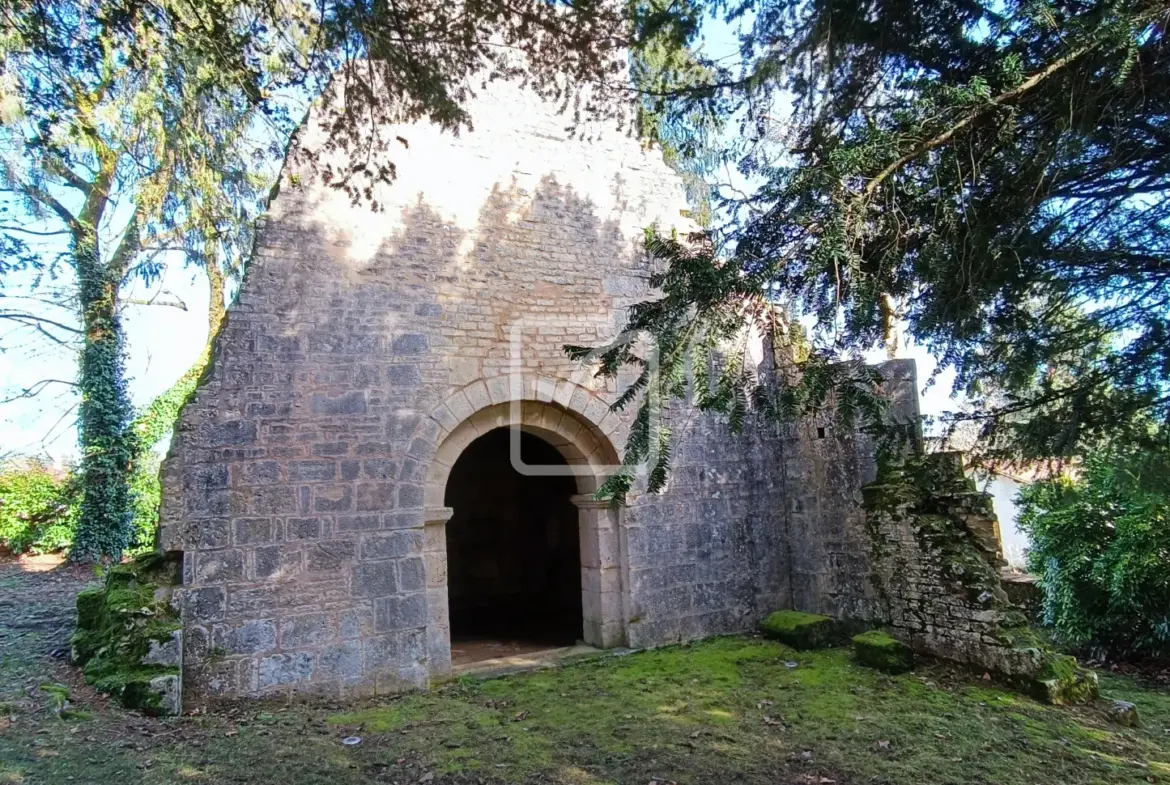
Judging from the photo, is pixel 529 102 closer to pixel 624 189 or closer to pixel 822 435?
pixel 624 189

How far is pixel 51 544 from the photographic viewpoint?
1086 cm

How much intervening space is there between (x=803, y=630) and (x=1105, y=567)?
2688 millimetres

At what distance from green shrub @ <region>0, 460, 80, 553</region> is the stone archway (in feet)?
26.7

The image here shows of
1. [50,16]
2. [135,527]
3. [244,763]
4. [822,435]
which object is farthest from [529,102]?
[135,527]

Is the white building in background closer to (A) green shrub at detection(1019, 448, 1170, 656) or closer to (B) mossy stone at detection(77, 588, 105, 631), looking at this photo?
(A) green shrub at detection(1019, 448, 1170, 656)

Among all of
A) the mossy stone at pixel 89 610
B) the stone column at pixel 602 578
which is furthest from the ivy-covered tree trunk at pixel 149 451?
the stone column at pixel 602 578

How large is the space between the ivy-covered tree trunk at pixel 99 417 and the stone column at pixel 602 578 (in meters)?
7.96

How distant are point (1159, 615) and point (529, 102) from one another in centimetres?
691

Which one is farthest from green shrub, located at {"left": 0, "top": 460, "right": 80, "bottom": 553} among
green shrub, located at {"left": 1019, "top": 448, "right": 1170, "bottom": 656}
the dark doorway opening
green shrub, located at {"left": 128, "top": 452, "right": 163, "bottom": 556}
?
green shrub, located at {"left": 1019, "top": 448, "right": 1170, "bottom": 656}

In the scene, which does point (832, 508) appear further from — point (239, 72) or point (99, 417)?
point (99, 417)

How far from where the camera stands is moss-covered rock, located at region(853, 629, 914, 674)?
216 inches

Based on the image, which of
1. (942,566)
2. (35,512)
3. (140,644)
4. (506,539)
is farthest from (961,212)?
(35,512)

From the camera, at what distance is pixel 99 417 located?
409 inches

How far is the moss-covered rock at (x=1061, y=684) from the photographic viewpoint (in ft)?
15.6
